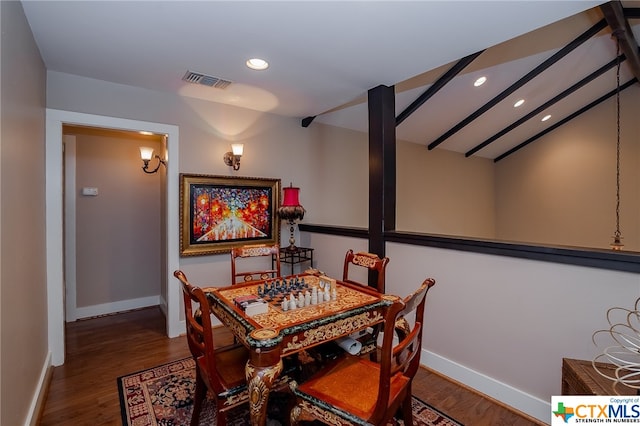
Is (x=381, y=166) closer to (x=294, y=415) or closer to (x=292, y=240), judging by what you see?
(x=292, y=240)

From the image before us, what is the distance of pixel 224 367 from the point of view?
1.73 m

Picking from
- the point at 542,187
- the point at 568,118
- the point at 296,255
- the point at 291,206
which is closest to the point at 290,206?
the point at 291,206

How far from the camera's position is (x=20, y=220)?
1752 millimetres

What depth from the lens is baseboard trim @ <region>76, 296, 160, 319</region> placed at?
368 centimetres

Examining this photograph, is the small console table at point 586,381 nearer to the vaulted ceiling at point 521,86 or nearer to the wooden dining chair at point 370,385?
the wooden dining chair at point 370,385

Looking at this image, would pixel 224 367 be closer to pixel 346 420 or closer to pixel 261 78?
pixel 346 420

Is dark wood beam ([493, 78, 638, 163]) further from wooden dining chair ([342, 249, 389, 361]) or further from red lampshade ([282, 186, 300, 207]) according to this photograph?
wooden dining chair ([342, 249, 389, 361])

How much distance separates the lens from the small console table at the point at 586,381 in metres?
1.24

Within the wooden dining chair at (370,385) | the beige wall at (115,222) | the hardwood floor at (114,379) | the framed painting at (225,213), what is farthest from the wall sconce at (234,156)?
the wooden dining chair at (370,385)

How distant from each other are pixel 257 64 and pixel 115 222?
287 centimetres

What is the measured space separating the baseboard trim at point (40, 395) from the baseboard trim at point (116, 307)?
127 centimetres

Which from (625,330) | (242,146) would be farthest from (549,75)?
(242,146)

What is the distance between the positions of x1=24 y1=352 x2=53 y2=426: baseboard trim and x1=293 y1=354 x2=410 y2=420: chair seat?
5.62 ft

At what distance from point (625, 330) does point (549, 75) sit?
386 centimetres
